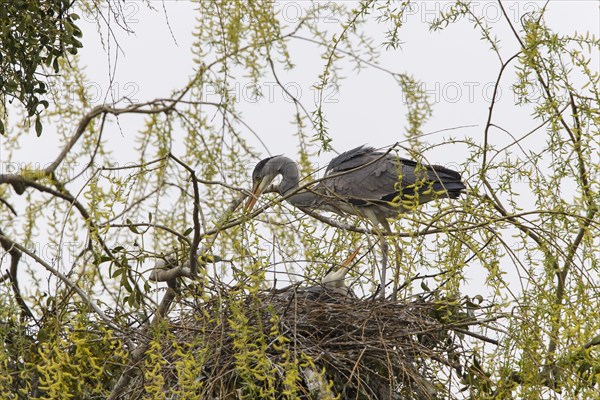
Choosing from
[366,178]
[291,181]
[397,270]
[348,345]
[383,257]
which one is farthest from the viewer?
[291,181]

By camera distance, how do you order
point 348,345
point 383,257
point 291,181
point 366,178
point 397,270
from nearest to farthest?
point 397,270 < point 348,345 < point 383,257 < point 366,178 < point 291,181

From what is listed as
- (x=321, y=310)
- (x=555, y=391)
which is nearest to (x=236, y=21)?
(x=321, y=310)

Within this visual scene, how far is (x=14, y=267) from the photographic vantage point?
4.09 metres

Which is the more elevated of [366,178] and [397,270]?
[366,178]

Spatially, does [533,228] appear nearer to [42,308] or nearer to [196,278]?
[196,278]

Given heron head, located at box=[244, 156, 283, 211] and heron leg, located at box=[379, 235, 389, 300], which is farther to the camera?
heron head, located at box=[244, 156, 283, 211]

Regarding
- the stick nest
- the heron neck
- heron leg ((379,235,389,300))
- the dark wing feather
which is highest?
the heron neck

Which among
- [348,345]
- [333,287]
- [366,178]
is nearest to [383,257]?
[333,287]

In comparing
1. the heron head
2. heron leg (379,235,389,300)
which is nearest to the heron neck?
the heron head

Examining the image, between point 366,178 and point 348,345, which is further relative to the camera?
point 366,178

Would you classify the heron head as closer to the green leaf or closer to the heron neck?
the heron neck

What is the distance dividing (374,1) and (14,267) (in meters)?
1.64

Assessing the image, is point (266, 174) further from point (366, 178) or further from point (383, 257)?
point (383, 257)

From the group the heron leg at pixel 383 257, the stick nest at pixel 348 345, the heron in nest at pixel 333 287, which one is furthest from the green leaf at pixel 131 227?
the heron in nest at pixel 333 287
